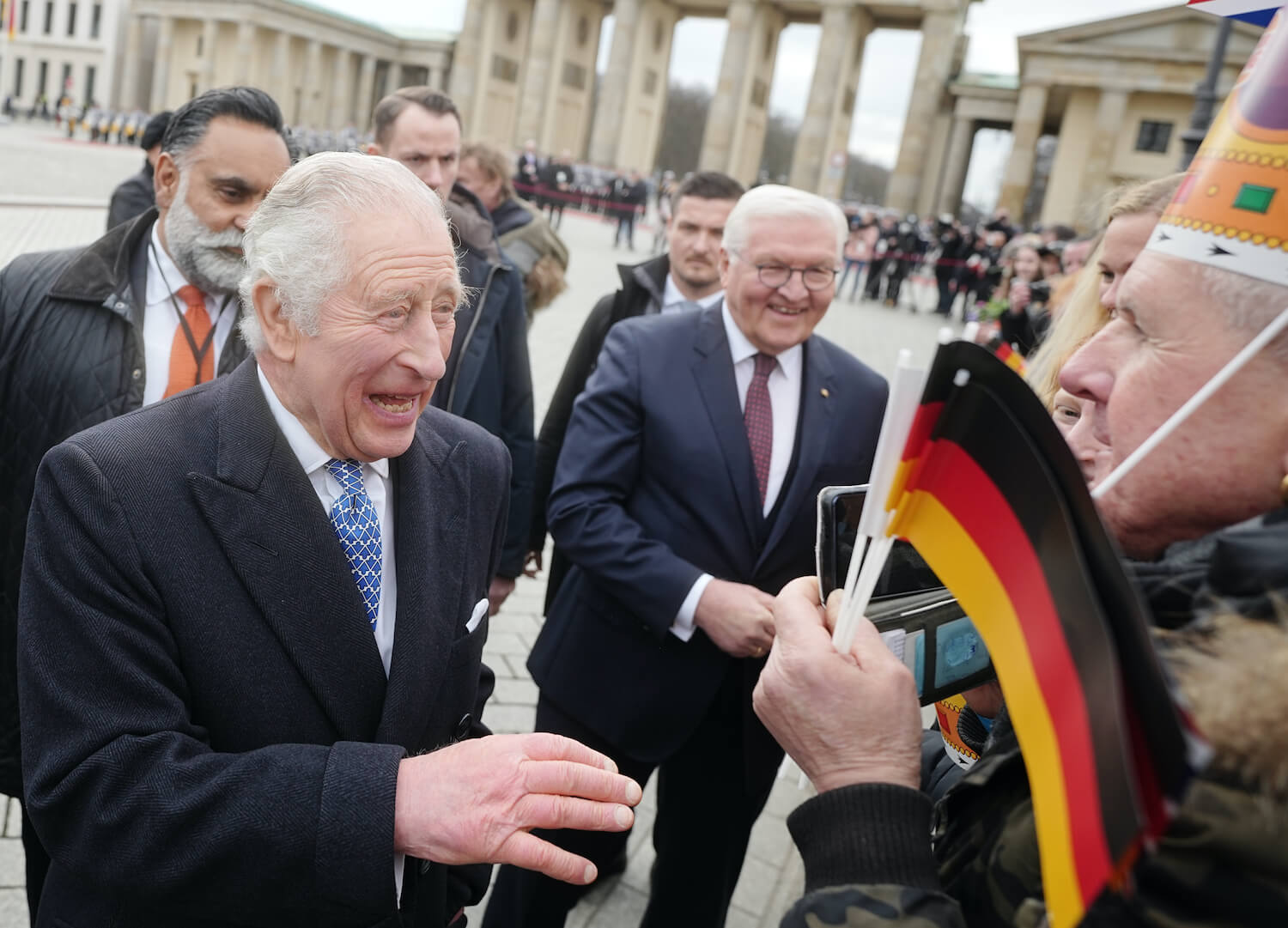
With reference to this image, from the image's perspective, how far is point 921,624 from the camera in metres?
1.60

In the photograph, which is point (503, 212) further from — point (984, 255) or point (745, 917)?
point (984, 255)

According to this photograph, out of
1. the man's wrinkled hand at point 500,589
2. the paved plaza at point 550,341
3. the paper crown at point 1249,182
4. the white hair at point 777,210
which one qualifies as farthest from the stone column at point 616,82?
the paper crown at point 1249,182

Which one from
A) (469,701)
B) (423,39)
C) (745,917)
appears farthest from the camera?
(423,39)

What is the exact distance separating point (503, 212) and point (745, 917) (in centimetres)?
402

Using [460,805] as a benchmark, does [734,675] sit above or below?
below

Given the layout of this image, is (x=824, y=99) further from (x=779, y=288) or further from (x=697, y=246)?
(x=779, y=288)

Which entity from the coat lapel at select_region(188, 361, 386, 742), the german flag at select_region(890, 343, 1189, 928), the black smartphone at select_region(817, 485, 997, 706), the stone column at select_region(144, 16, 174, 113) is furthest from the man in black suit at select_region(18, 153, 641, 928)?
the stone column at select_region(144, 16, 174, 113)

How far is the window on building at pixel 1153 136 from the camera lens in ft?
124

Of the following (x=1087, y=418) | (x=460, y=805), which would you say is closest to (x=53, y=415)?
(x=460, y=805)

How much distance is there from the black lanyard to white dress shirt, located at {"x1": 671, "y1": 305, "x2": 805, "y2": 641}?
1.62m

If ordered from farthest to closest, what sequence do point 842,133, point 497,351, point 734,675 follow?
point 842,133 < point 497,351 < point 734,675

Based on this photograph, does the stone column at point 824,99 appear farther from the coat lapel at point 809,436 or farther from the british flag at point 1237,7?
the british flag at point 1237,7

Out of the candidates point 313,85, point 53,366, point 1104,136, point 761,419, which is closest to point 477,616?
point 761,419

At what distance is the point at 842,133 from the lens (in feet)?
159
